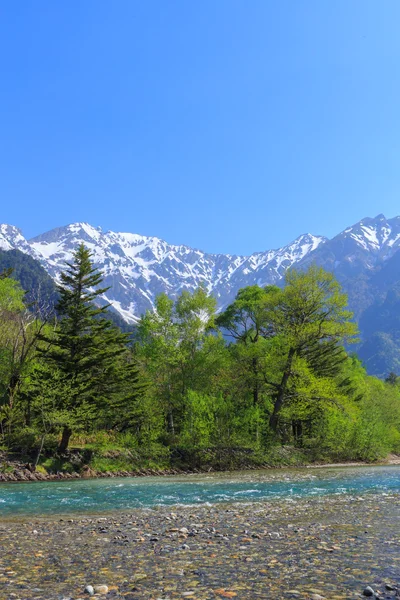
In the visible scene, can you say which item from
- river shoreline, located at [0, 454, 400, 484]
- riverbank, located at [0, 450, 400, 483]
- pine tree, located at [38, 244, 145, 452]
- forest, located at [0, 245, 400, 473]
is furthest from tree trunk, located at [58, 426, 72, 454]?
river shoreline, located at [0, 454, 400, 484]

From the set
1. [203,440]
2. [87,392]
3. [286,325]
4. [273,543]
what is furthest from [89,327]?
[273,543]

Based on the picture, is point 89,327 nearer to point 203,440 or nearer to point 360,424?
point 203,440

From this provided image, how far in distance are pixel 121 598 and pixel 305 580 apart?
2.76 metres

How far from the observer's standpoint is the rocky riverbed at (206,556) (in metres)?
6.65

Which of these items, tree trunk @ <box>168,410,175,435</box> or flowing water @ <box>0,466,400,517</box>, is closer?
flowing water @ <box>0,466,400,517</box>

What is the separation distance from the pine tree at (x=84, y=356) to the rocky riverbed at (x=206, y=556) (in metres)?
24.2

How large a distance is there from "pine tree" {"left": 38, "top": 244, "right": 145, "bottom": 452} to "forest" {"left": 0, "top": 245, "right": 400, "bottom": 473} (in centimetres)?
12

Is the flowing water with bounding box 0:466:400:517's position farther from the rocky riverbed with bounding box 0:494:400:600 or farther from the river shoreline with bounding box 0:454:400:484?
the river shoreline with bounding box 0:454:400:484

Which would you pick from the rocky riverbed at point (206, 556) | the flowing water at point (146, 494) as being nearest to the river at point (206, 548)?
the rocky riverbed at point (206, 556)

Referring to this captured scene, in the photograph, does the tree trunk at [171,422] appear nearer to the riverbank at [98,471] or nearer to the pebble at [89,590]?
the riverbank at [98,471]

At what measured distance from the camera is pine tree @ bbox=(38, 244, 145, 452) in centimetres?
3834

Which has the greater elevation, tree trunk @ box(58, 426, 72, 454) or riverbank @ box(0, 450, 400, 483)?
tree trunk @ box(58, 426, 72, 454)

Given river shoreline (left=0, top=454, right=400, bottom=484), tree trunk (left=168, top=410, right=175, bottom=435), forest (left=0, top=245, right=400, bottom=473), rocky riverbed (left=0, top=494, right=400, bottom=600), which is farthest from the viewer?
tree trunk (left=168, top=410, right=175, bottom=435)

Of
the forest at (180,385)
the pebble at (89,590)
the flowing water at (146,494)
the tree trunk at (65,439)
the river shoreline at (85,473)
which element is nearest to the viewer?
the pebble at (89,590)
